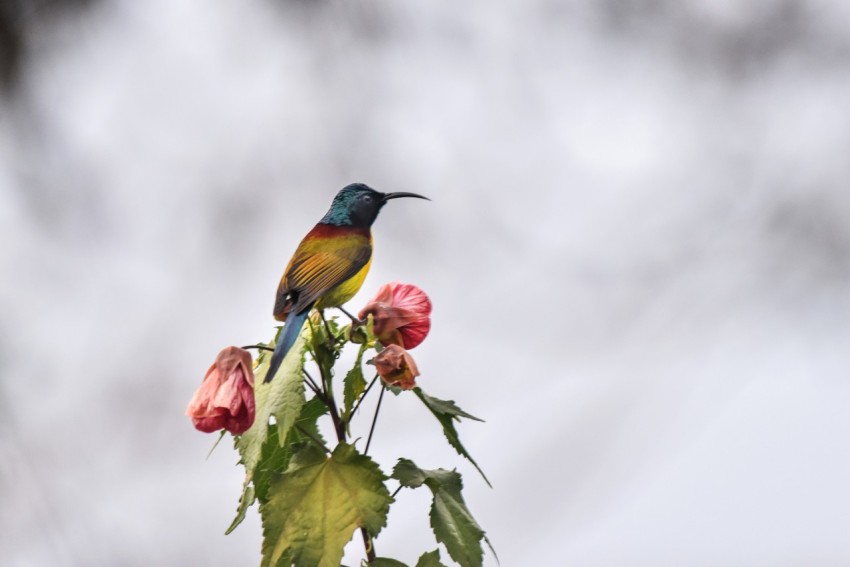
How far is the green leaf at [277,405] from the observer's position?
0.59 m

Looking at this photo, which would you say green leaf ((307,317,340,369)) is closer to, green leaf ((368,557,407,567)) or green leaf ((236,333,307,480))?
green leaf ((236,333,307,480))

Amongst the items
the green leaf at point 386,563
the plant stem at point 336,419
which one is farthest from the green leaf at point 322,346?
the green leaf at point 386,563

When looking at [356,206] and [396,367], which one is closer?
[396,367]

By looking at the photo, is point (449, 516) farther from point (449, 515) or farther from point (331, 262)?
point (331, 262)

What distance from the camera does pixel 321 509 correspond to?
23.2 inches

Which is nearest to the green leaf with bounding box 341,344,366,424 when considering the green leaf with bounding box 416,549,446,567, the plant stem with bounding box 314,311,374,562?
the plant stem with bounding box 314,311,374,562

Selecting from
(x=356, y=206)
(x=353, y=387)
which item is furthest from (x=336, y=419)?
(x=356, y=206)

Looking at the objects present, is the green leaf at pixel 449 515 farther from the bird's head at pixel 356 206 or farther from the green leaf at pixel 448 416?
the bird's head at pixel 356 206

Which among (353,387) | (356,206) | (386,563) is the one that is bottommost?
(386,563)

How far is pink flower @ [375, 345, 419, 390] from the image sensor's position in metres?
0.59

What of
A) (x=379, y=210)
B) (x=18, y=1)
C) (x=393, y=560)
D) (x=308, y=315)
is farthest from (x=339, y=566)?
(x=18, y=1)

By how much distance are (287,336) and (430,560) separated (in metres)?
0.19

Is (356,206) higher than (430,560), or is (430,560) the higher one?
(356,206)

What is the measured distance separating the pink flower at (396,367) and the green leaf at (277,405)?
0.05 m
